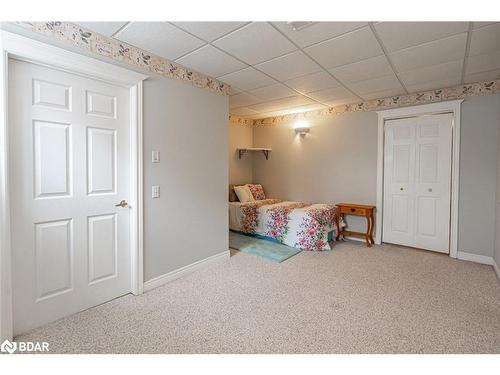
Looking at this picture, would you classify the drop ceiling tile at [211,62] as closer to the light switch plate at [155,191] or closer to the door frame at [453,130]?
the light switch plate at [155,191]

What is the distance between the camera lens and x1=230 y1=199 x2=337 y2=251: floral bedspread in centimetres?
374

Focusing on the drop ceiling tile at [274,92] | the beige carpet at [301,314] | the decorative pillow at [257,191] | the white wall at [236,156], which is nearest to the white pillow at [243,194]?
the decorative pillow at [257,191]

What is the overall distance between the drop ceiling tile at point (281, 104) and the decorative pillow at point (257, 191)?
155cm

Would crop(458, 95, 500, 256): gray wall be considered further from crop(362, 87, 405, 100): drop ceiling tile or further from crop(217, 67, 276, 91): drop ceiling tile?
crop(217, 67, 276, 91): drop ceiling tile

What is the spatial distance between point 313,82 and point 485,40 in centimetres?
158

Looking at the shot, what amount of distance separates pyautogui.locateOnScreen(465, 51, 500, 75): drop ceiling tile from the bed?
94.1 inches

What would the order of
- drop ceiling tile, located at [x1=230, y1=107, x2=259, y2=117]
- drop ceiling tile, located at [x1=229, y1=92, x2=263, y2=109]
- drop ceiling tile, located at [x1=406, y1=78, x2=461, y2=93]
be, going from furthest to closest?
drop ceiling tile, located at [x1=230, y1=107, x2=259, y2=117], drop ceiling tile, located at [x1=229, y1=92, x2=263, y2=109], drop ceiling tile, located at [x1=406, y1=78, x2=461, y2=93]

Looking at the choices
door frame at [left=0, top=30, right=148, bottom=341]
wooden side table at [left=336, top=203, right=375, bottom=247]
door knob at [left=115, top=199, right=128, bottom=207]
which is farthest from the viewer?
wooden side table at [left=336, top=203, right=375, bottom=247]

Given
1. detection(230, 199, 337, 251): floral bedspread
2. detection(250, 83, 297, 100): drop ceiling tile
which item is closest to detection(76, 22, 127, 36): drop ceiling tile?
detection(250, 83, 297, 100): drop ceiling tile

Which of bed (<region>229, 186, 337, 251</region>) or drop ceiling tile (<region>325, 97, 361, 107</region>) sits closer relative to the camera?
bed (<region>229, 186, 337, 251</region>)

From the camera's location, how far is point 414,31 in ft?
6.50

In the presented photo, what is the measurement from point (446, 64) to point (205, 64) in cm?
251

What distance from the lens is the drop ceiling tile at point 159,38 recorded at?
6.38ft

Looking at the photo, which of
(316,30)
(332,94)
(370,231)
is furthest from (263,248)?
(316,30)
